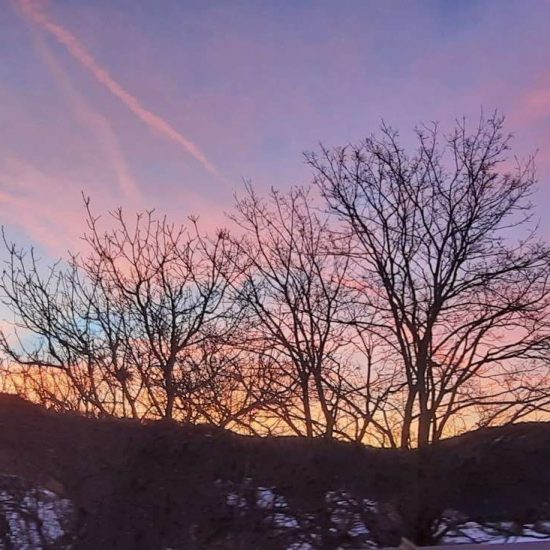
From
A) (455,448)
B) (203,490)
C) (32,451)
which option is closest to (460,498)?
(455,448)

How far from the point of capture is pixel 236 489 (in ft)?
23.6

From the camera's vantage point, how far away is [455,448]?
24.9ft

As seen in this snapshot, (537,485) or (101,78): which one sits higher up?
(101,78)

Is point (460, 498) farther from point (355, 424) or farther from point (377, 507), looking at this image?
point (355, 424)

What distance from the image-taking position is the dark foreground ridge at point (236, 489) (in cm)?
700

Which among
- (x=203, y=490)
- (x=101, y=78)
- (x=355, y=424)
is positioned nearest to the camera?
(x=203, y=490)

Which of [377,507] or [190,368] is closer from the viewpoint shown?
[377,507]

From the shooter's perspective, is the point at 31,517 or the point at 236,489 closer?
the point at 31,517

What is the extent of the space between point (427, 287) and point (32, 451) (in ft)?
31.1

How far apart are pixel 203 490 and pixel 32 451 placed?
4.94 feet

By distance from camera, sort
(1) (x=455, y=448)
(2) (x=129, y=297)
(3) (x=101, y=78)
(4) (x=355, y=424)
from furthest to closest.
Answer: (2) (x=129, y=297), (4) (x=355, y=424), (3) (x=101, y=78), (1) (x=455, y=448)

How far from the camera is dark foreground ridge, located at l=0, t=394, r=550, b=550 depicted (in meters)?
7.00

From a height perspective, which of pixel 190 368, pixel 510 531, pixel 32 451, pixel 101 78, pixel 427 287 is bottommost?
pixel 510 531

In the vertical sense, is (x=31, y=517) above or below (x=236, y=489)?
below
